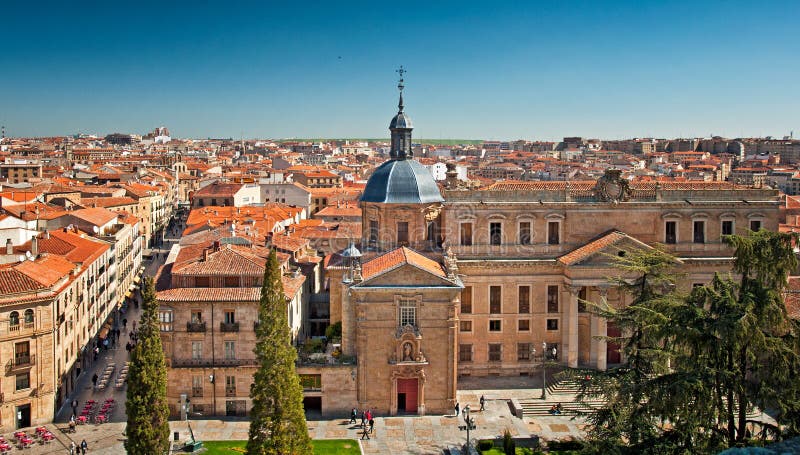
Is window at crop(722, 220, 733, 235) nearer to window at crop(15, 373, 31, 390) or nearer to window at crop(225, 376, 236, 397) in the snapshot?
window at crop(225, 376, 236, 397)

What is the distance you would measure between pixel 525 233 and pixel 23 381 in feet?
103

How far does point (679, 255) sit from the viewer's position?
52312 mm

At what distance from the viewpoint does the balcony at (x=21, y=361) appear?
43.3 metres

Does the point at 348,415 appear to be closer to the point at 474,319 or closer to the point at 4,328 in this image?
the point at 474,319

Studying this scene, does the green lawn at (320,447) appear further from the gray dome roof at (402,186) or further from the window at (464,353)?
the gray dome roof at (402,186)

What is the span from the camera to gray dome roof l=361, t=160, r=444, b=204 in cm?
5038

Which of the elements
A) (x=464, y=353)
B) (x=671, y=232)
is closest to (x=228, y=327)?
(x=464, y=353)

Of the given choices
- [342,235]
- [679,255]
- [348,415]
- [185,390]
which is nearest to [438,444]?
[348,415]

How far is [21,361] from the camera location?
4375 centimetres

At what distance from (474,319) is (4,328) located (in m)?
27.7

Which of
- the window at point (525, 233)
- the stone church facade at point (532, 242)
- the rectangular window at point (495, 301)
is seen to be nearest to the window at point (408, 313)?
the stone church facade at point (532, 242)

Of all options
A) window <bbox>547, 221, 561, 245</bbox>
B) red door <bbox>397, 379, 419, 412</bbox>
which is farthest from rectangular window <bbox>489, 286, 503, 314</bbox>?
red door <bbox>397, 379, 419, 412</bbox>

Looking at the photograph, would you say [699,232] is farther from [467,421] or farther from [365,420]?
[365,420]

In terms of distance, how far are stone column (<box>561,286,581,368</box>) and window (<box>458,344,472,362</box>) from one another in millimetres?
6137
